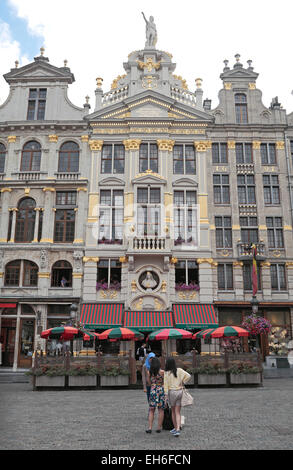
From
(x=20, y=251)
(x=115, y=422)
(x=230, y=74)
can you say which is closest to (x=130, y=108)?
(x=230, y=74)

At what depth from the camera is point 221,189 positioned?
30219mm

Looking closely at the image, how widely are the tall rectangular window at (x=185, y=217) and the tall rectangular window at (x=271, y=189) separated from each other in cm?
555

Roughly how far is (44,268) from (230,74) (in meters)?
21.1

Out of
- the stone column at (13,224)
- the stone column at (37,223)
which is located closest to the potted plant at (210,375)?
the stone column at (37,223)

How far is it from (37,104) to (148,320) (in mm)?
19258

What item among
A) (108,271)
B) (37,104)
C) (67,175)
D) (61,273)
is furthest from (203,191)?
(37,104)

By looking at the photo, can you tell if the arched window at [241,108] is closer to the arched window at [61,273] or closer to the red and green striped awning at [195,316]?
the red and green striped awning at [195,316]

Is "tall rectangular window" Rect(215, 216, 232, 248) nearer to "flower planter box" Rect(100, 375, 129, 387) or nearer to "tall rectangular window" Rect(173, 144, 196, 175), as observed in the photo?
"tall rectangular window" Rect(173, 144, 196, 175)

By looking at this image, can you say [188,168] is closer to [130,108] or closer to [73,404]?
[130,108]

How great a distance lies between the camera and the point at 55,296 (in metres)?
27.5

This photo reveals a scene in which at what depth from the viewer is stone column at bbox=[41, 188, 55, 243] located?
29.0m

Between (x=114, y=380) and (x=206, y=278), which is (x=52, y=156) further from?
(x=114, y=380)
